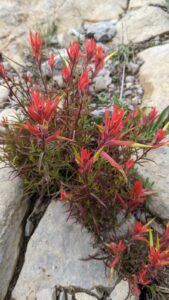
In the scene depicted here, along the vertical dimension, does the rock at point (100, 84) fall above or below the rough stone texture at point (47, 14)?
below

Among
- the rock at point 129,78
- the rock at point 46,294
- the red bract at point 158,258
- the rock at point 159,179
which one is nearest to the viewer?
the red bract at point 158,258

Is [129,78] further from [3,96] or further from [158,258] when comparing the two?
[158,258]

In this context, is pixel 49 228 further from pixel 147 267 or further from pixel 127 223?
pixel 147 267

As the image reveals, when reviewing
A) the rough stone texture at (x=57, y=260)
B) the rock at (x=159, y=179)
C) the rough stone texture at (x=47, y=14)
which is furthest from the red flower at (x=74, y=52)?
the rough stone texture at (x=47, y=14)

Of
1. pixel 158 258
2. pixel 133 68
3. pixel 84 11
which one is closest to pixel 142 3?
pixel 84 11

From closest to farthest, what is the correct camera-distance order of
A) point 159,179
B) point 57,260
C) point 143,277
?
point 143,277 → point 57,260 → point 159,179

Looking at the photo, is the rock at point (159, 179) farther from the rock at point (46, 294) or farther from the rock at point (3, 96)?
the rock at point (3, 96)

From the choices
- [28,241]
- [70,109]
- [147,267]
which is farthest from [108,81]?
[147,267]
